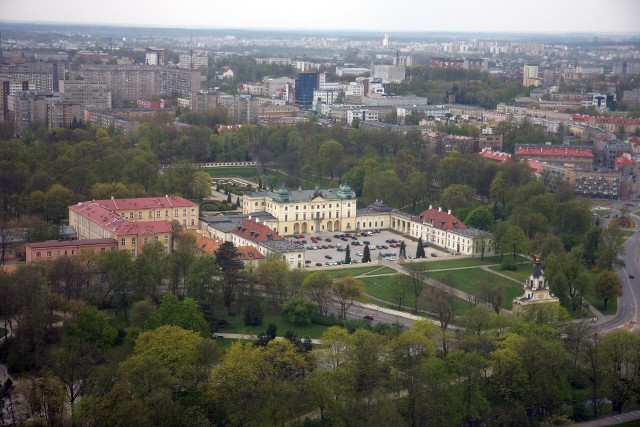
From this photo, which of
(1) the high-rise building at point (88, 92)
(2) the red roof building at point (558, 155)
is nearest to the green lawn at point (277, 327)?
(2) the red roof building at point (558, 155)

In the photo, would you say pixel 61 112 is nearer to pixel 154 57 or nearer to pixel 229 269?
pixel 229 269

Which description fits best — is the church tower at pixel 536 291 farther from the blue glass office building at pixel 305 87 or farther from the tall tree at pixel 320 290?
the blue glass office building at pixel 305 87

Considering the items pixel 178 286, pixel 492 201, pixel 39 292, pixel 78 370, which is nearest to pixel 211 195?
pixel 492 201

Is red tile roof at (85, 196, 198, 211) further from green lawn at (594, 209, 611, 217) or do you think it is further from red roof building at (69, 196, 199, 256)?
green lawn at (594, 209, 611, 217)

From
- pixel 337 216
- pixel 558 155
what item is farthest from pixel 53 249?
pixel 558 155

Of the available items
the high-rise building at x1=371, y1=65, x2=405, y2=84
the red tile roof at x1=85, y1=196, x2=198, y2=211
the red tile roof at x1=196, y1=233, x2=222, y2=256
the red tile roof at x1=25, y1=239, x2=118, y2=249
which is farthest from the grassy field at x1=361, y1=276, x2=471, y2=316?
the high-rise building at x1=371, y1=65, x2=405, y2=84

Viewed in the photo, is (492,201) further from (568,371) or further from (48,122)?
(48,122)
